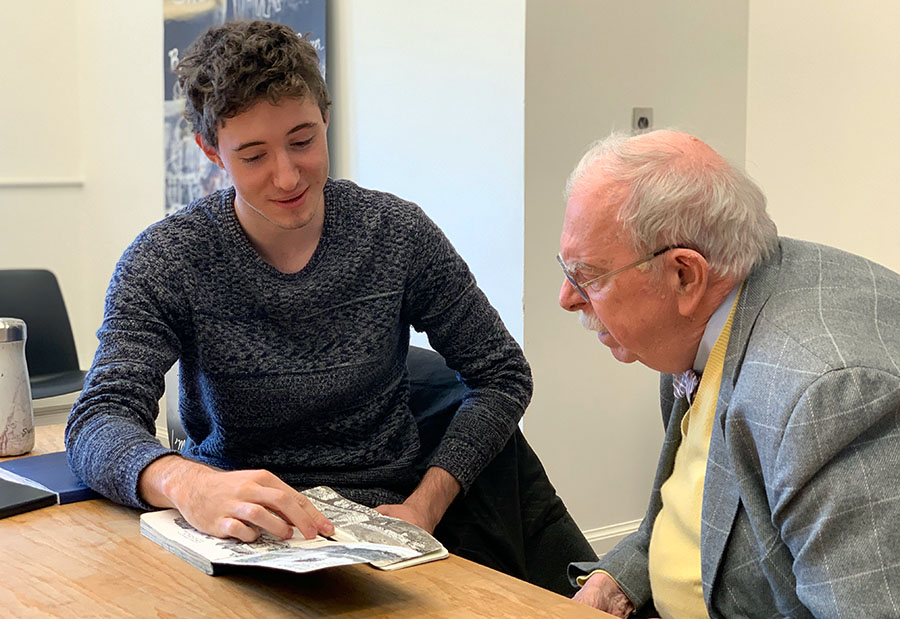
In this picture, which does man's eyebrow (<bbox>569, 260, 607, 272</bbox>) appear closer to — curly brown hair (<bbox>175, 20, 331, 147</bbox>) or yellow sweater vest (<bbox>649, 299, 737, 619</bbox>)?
yellow sweater vest (<bbox>649, 299, 737, 619</bbox>)

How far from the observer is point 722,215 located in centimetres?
124

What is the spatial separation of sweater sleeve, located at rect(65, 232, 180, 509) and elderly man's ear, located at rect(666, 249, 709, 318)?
728 mm

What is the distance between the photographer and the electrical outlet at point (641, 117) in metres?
3.22

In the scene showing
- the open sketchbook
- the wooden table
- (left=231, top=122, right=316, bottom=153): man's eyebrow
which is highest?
(left=231, top=122, right=316, bottom=153): man's eyebrow

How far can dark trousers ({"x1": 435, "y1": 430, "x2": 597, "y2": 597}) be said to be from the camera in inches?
68.3

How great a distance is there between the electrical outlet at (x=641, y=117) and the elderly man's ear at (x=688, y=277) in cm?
202

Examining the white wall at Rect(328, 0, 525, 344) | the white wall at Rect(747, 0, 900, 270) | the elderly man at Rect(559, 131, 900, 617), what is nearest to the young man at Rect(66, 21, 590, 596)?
the elderly man at Rect(559, 131, 900, 617)

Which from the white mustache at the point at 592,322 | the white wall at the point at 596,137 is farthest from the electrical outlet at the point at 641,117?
the white mustache at the point at 592,322

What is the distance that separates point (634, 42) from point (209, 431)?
1975 mm

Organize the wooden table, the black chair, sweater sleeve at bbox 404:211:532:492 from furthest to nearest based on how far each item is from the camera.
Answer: the black chair
sweater sleeve at bbox 404:211:532:492
the wooden table

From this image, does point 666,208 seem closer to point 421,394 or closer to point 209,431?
point 421,394

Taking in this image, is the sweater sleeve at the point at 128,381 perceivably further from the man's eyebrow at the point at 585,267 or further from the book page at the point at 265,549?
the man's eyebrow at the point at 585,267

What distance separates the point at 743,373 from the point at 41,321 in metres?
3.44

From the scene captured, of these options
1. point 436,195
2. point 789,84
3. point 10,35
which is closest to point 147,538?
point 436,195
